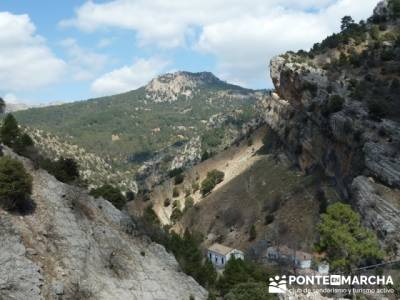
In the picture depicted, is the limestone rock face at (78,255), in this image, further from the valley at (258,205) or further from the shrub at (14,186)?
the shrub at (14,186)

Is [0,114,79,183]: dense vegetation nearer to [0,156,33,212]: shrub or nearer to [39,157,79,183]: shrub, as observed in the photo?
[39,157,79,183]: shrub

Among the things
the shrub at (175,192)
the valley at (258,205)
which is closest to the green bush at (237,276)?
the valley at (258,205)

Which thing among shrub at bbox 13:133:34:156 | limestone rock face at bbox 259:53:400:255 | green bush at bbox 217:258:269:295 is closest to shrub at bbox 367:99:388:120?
limestone rock face at bbox 259:53:400:255

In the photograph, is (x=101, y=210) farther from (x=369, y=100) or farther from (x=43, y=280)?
(x=369, y=100)

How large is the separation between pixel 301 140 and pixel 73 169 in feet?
169

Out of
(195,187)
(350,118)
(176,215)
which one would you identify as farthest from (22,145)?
(195,187)

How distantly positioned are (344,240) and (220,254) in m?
48.9

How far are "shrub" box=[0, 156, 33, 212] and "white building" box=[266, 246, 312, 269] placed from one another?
3419cm

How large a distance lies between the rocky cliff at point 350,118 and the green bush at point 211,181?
1955 cm

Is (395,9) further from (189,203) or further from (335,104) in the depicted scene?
(189,203)

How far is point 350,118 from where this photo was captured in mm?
77375

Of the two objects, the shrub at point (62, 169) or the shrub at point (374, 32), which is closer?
the shrub at point (62, 169)

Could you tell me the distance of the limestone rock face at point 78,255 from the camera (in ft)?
118

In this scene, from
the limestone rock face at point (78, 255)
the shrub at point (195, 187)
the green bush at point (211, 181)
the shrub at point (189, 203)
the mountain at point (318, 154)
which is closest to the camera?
the limestone rock face at point (78, 255)
